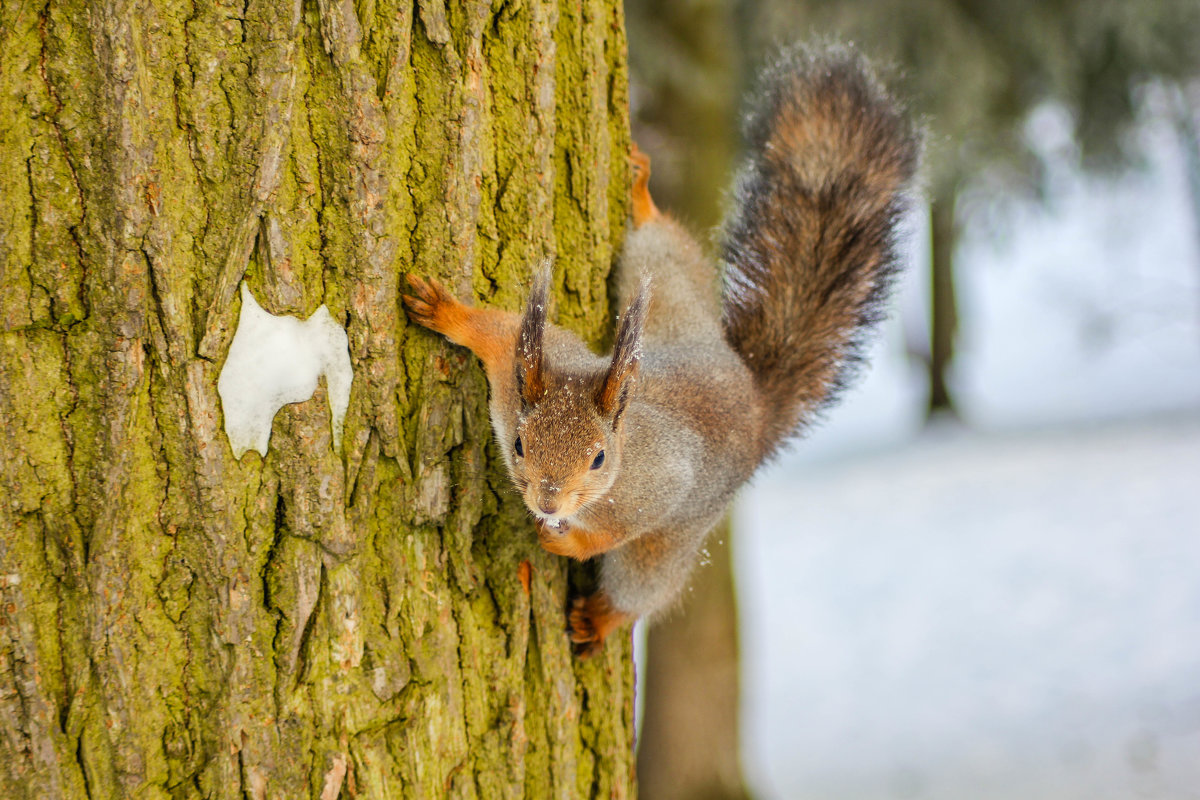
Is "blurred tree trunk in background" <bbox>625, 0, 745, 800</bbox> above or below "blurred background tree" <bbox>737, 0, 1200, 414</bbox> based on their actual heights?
below

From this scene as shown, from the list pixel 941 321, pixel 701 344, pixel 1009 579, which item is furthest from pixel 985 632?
pixel 941 321

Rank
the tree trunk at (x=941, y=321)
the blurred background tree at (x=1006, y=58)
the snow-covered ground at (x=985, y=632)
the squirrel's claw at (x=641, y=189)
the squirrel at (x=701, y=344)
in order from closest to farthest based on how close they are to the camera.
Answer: the squirrel at (x=701, y=344) → the squirrel's claw at (x=641, y=189) → the blurred background tree at (x=1006, y=58) → the snow-covered ground at (x=985, y=632) → the tree trunk at (x=941, y=321)

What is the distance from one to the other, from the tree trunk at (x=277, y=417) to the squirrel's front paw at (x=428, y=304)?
2 cm

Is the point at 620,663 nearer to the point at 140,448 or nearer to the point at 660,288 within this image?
the point at 660,288

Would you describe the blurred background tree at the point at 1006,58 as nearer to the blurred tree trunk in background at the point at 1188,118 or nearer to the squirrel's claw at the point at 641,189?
the blurred tree trunk in background at the point at 1188,118

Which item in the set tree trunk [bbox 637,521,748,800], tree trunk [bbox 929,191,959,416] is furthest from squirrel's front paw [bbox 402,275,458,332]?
tree trunk [bbox 929,191,959,416]

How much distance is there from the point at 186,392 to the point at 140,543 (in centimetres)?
18

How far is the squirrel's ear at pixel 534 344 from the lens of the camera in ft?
4.04

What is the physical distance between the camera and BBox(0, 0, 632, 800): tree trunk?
1075 mm

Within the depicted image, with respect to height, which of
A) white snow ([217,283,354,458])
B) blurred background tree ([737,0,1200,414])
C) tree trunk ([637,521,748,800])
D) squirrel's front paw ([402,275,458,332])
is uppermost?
blurred background tree ([737,0,1200,414])

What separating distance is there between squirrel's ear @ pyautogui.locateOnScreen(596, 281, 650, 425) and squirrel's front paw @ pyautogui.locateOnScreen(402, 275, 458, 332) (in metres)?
0.22

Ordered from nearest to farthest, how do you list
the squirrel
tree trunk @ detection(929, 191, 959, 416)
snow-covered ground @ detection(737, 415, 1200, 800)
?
the squirrel → snow-covered ground @ detection(737, 415, 1200, 800) → tree trunk @ detection(929, 191, 959, 416)

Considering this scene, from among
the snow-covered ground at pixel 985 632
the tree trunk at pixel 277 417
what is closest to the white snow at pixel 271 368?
the tree trunk at pixel 277 417

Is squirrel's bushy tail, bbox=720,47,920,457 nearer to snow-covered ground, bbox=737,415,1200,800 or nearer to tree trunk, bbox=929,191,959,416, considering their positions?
snow-covered ground, bbox=737,415,1200,800
